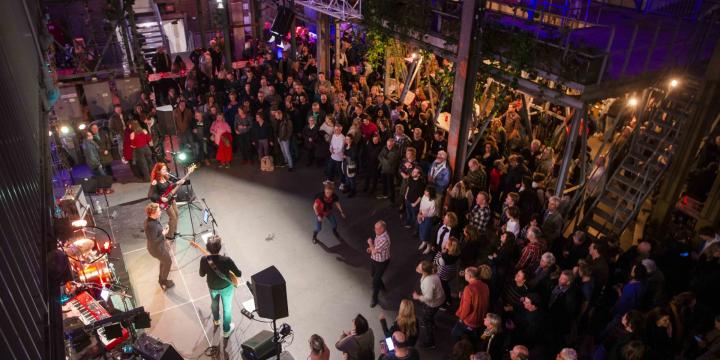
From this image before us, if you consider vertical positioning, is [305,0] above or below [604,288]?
above

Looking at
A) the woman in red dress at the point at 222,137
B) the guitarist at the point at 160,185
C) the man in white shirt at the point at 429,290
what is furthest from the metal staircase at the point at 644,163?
the woman in red dress at the point at 222,137

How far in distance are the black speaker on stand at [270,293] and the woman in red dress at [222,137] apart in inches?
230

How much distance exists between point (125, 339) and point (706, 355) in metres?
6.54

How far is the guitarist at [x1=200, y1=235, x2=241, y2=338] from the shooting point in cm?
611

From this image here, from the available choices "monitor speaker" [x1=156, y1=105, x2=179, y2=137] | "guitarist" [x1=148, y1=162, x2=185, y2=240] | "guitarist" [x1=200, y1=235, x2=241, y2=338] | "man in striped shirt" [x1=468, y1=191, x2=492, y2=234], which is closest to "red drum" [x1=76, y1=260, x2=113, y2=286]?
"guitarist" [x1=200, y1=235, x2=241, y2=338]

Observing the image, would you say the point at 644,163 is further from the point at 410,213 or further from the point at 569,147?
the point at 410,213

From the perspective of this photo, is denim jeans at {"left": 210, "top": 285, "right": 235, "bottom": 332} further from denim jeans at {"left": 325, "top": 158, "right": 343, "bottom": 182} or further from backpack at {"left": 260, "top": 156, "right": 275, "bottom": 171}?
backpack at {"left": 260, "top": 156, "right": 275, "bottom": 171}

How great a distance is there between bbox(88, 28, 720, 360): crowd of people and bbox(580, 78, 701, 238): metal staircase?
1.40 feet

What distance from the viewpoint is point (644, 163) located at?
340 inches

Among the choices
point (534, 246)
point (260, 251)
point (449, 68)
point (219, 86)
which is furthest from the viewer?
point (219, 86)

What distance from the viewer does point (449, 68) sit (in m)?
9.30

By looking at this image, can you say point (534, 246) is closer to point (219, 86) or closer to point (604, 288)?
point (604, 288)

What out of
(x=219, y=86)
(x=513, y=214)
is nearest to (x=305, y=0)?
(x=219, y=86)

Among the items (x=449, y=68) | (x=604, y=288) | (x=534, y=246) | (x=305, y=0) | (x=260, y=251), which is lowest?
(x=260, y=251)
